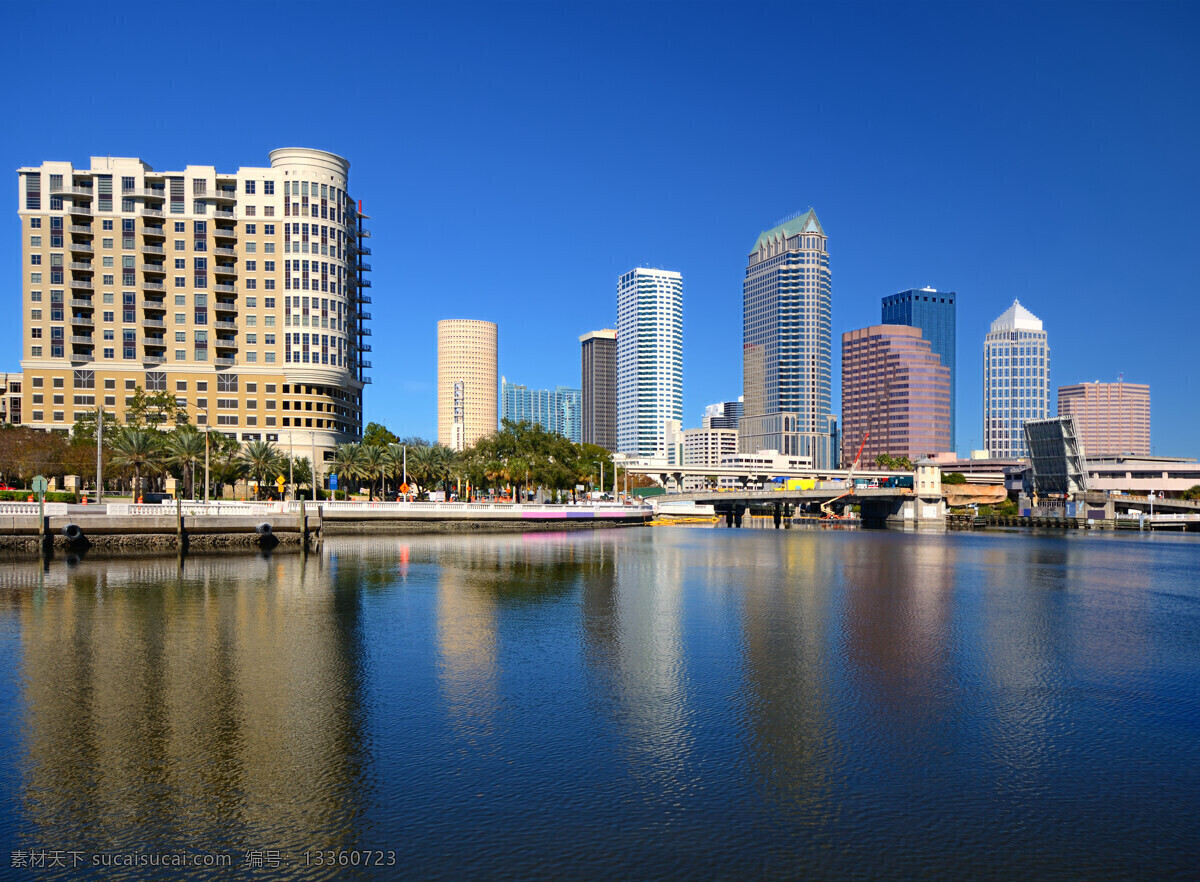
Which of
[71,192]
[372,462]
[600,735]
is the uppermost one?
[71,192]

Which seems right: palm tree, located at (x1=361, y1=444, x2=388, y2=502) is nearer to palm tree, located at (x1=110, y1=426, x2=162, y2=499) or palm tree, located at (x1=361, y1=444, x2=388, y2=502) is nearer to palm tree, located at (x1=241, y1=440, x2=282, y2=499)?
palm tree, located at (x1=241, y1=440, x2=282, y2=499)

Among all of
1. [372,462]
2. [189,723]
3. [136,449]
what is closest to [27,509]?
[136,449]

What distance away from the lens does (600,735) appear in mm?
22234

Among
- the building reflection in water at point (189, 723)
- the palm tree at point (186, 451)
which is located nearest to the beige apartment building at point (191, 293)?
the palm tree at point (186, 451)

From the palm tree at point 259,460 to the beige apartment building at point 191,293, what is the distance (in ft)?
102

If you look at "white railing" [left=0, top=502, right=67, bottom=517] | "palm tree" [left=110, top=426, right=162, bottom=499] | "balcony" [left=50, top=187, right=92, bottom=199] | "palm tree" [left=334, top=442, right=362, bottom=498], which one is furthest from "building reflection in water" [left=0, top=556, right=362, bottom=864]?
"balcony" [left=50, top=187, right=92, bottom=199]

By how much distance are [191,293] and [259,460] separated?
57.8 meters

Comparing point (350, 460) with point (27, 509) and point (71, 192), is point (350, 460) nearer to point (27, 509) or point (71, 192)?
point (27, 509)

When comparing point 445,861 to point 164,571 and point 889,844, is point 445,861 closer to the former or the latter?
point 889,844

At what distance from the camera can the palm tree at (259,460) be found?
124 m

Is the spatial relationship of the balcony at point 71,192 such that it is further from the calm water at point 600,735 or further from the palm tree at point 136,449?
the calm water at point 600,735

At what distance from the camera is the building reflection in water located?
53.9 ft

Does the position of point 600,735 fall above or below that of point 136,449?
below

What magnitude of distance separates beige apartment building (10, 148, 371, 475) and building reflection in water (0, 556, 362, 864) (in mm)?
124112
